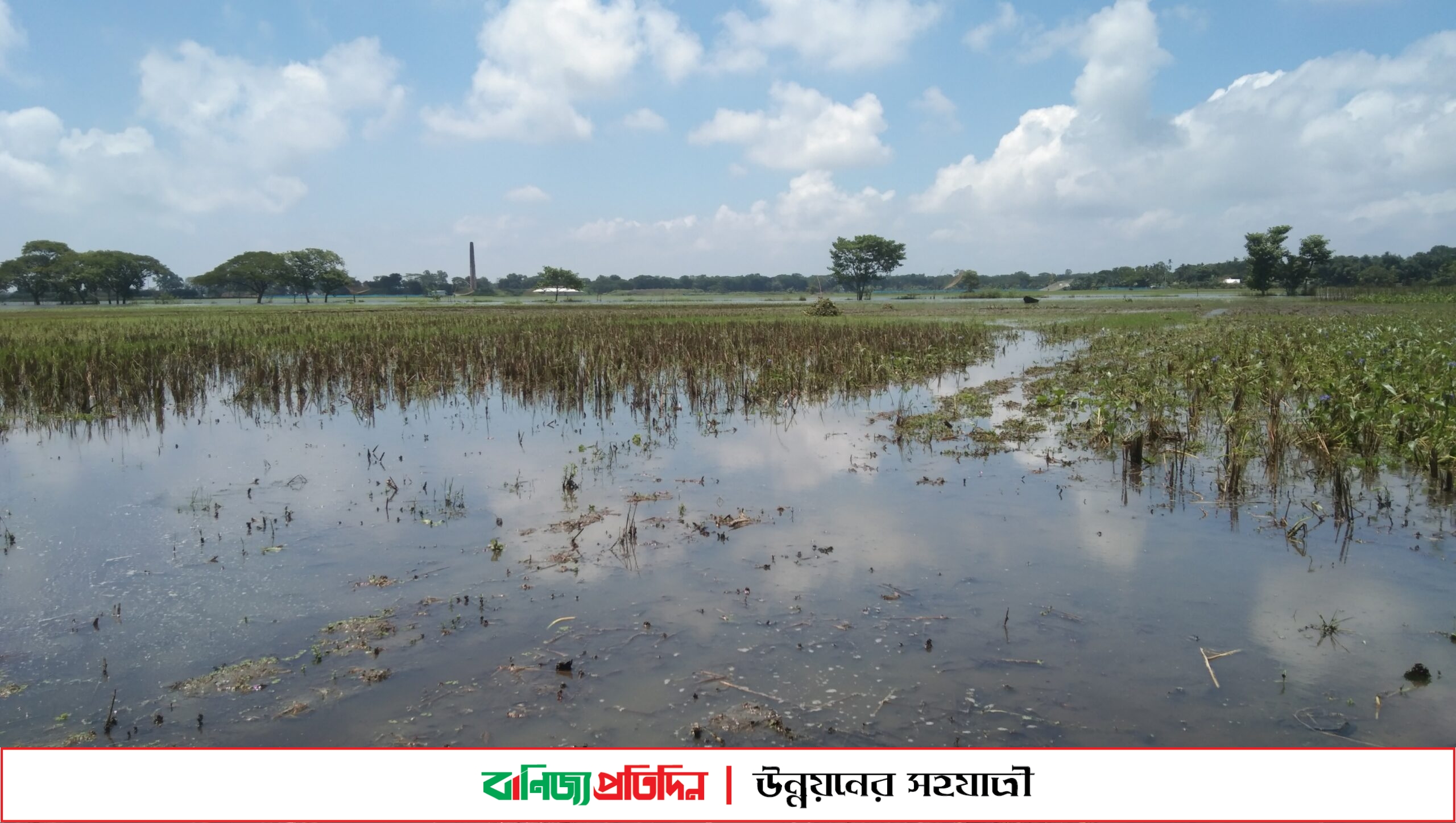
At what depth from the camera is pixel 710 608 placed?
15.8 ft

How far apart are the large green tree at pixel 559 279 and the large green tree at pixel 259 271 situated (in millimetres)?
30063

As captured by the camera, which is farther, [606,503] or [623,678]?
[606,503]

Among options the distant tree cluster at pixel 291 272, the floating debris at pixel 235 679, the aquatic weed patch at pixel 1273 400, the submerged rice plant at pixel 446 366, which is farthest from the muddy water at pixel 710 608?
the distant tree cluster at pixel 291 272

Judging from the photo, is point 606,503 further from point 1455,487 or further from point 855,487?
point 1455,487

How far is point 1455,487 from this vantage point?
7094 millimetres

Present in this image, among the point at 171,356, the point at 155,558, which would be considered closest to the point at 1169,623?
the point at 155,558

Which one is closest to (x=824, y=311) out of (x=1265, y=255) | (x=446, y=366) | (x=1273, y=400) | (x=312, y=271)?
(x=446, y=366)

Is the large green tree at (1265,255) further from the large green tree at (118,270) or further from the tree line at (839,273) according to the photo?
the large green tree at (118,270)

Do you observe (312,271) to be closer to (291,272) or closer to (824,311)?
(291,272)

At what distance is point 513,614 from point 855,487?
3905 mm

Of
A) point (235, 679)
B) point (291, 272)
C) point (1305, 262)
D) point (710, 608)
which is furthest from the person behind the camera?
point (291, 272)

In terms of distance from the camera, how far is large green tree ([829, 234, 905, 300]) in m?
93.5

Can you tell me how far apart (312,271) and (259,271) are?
18.3 feet

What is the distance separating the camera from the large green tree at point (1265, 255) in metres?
61.7
